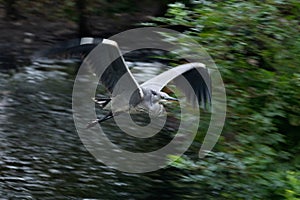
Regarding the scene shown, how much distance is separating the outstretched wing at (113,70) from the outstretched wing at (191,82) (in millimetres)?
195

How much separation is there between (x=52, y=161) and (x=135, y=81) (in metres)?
1.37

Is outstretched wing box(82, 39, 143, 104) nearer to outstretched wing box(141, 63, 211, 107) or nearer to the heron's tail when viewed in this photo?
the heron's tail

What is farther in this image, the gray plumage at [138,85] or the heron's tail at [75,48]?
the gray plumage at [138,85]

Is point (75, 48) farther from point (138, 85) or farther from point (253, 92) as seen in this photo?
point (253, 92)

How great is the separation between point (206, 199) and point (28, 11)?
8861 mm

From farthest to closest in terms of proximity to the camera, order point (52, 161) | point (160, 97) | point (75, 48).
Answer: point (52, 161), point (160, 97), point (75, 48)

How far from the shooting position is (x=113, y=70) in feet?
18.1

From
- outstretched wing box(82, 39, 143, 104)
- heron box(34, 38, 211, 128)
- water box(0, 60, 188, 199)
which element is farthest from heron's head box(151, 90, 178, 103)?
water box(0, 60, 188, 199)

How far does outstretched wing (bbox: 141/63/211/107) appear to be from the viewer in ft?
17.8

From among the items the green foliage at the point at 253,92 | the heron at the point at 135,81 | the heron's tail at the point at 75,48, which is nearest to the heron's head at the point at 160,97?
the heron at the point at 135,81

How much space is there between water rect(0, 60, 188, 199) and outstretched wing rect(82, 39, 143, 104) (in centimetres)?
82

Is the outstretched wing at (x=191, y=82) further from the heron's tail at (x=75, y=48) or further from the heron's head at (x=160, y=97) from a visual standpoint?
the heron's tail at (x=75, y=48)

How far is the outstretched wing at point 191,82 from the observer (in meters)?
5.43

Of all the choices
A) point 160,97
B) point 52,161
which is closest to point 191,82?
point 160,97
